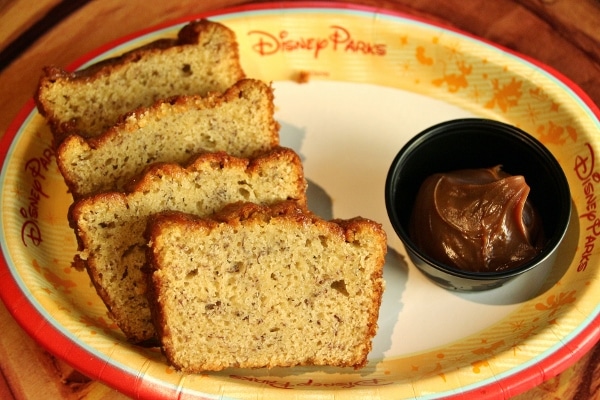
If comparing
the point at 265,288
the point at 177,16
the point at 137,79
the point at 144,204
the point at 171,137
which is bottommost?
the point at 265,288

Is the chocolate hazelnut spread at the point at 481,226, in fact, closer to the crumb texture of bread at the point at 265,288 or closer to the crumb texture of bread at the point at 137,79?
the crumb texture of bread at the point at 265,288

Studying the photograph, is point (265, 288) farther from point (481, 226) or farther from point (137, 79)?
point (137, 79)

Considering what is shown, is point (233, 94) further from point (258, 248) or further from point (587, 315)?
point (587, 315)

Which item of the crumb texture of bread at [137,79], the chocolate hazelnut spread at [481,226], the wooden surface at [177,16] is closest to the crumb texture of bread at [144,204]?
the crumb texture of bread at [137,79]

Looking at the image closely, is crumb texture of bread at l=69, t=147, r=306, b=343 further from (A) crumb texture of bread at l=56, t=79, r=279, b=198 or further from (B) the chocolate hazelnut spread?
(B) the chocolate hazelnut spread

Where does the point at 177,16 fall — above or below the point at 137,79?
above

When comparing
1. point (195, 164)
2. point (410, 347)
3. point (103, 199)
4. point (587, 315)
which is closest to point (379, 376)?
point (410, 347)

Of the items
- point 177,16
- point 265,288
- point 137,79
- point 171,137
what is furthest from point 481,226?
point 177,16
